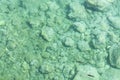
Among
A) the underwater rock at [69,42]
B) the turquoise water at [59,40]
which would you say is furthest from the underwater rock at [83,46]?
the underwater rock at [69,42]

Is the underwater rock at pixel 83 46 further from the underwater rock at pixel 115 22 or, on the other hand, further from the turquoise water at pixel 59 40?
the underwater rock at pixel 115 22

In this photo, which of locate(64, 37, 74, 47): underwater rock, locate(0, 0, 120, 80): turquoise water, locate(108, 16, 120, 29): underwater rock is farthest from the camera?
locate(108, 16, 120, 29): underwater rock

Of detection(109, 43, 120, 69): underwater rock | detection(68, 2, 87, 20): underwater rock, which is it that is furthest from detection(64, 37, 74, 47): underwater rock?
detection(109, 43, 120, 69): underwater rock

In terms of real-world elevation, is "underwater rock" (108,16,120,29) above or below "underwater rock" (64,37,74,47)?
above

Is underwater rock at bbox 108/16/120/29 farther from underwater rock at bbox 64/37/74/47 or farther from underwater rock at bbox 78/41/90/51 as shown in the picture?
underwater rock at bbox 64/37/74/47

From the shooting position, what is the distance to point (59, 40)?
5.35m

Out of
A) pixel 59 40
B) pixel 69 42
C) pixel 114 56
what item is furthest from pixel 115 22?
pixel 59 40

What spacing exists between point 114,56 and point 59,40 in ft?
3.86

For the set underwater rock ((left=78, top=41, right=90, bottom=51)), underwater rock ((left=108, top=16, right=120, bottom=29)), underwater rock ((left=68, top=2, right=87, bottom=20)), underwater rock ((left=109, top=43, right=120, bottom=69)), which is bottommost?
underwater rock ((left=109, top=43, right=120, bottom=69))

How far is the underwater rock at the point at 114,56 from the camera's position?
201 inches

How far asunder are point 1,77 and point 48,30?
135cm

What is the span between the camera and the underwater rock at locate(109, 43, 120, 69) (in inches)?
201

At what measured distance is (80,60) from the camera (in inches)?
204

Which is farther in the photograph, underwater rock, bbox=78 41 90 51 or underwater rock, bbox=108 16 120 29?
underwater rock, bbox=108 16 120 29
